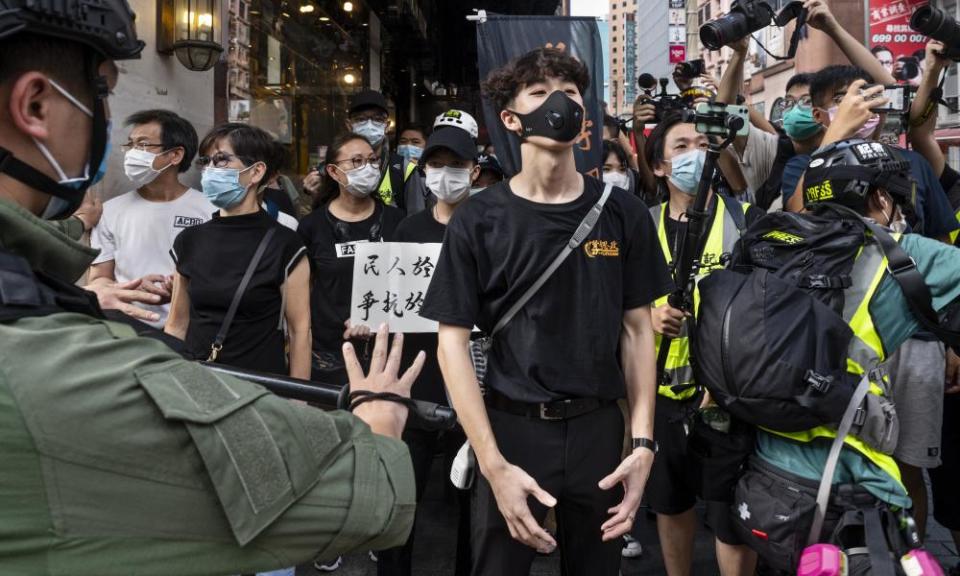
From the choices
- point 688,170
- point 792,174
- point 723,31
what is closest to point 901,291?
point 688,170

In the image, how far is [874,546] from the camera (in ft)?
7.18

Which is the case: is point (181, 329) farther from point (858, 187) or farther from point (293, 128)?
point (293, 128)

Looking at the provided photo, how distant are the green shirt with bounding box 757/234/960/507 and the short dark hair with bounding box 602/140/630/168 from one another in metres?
3.17

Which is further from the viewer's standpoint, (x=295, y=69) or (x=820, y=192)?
(x=295, y=69)

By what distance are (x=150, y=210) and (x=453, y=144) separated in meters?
1.67

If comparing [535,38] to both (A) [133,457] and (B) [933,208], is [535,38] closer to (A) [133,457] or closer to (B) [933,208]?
(B) [933,208]

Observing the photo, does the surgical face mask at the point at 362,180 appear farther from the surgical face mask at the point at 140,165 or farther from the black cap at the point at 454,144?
the surgical face mask at the point at 140,165

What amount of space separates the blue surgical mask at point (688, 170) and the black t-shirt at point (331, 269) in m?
1.62

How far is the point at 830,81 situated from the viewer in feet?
13.9

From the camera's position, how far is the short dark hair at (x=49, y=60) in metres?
1.14

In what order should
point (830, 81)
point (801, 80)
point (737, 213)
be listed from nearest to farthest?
point (737, 213)
point (830, 81)
point (801, 80)

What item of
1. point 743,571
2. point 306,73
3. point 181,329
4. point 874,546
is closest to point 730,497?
point 743,571

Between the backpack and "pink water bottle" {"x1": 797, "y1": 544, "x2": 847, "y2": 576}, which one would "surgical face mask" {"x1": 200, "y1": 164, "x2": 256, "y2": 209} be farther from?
"pink water bottle" {"x1": 797, "y1": 544, "x2": 847, "y2": 576}

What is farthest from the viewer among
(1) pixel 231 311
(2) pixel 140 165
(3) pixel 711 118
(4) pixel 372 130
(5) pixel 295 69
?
(5) pixel 295 69
